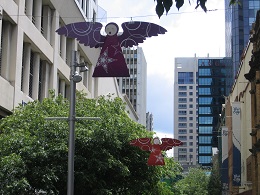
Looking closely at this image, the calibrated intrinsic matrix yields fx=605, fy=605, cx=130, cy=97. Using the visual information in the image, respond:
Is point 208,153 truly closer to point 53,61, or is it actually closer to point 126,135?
point 53,61

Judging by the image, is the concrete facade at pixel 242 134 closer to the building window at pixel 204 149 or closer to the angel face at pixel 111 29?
the angel face at pixel 111 29

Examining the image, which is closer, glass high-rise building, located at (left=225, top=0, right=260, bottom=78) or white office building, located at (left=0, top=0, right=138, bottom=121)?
white office building, located at (left=0, top=0, right=138, bottom=121)

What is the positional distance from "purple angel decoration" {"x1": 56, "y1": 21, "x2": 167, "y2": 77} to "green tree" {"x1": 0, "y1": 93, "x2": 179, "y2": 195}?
544 cm

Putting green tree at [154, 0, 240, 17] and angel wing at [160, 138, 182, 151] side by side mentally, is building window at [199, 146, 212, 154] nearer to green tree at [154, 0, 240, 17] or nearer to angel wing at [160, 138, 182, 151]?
angel wing at [160, 138, 182, 151]

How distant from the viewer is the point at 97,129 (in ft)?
77.9

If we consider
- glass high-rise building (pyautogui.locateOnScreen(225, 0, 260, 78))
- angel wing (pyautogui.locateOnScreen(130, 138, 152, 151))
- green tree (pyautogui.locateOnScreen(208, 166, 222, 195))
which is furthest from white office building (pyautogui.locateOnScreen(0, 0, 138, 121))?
glass high-rise building (pyautogui.locateOnScreen(225, 0, 260, 78))

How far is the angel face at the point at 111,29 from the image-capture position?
17362 mm

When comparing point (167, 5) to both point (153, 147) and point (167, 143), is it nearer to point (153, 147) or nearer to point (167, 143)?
point (153, 147)

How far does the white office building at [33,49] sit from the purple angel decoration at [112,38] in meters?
12.3

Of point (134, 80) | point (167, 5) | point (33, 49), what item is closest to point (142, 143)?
point (33, 49)

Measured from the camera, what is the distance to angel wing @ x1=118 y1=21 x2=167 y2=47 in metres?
17.6

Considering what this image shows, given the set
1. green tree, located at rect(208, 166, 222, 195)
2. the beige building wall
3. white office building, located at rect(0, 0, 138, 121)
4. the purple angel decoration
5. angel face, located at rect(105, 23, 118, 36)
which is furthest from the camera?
green tree, located at rect(208, 166, 222, 195)

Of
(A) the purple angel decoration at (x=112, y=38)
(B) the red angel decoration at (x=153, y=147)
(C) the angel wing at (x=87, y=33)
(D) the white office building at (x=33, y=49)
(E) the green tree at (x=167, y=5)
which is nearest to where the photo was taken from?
(E) the green tree at (x=167, y=5)

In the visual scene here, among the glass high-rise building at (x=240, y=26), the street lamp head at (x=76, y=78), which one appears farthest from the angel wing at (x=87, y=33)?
the glass high-rise building at (x=240, y=26)
